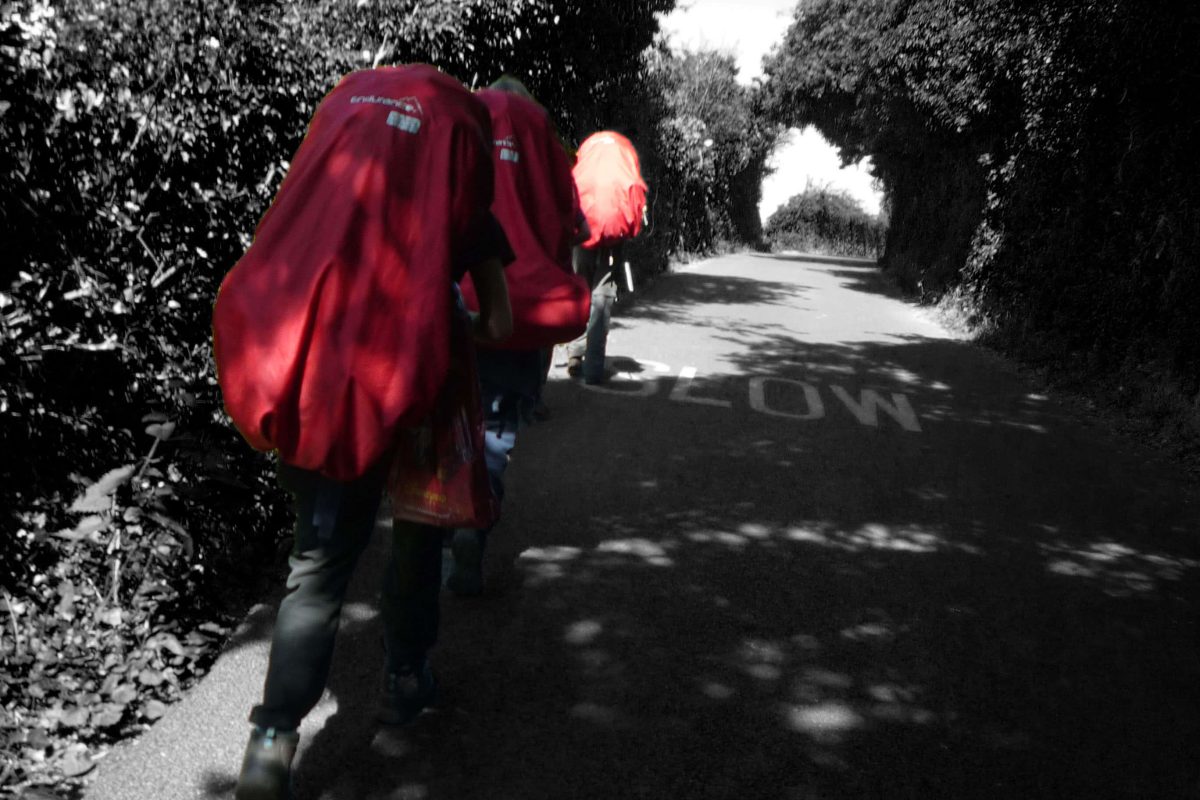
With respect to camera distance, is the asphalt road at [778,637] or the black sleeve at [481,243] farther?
the asphalt road at [778,637]

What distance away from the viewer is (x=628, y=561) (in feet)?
16.4

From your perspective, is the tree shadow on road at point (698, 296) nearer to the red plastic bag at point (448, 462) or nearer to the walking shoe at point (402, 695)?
the walking shoe at point (402, 695)

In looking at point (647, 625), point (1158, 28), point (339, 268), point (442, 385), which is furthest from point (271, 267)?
→ point (1158, 28)

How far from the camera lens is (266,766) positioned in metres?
2.73

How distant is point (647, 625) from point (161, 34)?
3.15 metres

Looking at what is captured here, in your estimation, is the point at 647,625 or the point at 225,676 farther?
the point at 647,625

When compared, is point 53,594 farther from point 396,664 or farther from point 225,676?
point 396,664

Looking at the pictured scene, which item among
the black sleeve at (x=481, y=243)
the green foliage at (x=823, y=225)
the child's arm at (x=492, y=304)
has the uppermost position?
the black sleeve at (x=481, y=243)

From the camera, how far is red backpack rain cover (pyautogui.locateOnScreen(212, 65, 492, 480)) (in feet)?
8.11

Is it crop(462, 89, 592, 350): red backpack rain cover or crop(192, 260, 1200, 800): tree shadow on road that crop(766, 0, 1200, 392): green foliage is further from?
crop(462, 89, 592, 350): red backpack rain cover

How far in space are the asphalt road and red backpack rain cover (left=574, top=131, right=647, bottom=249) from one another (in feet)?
4.30

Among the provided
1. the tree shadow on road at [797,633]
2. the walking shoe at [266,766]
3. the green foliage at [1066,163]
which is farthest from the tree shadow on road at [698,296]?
the walking shoe at [266,766]

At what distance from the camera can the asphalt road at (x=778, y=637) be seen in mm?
3262

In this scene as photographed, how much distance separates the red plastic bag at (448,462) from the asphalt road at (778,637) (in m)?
0.77
